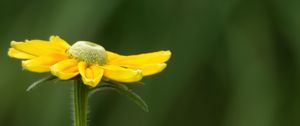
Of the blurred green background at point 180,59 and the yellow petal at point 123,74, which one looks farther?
the blurred green background at point 180,59

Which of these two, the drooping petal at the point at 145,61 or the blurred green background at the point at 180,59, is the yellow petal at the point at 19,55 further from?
the blurred green background at the point at 180,59

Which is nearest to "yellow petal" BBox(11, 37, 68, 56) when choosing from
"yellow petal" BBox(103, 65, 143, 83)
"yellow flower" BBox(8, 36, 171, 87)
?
"yellow flower" BBox(8, 36, 171, 87)

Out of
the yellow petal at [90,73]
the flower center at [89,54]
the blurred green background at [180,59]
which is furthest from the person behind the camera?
the blurred green background at [180,59]

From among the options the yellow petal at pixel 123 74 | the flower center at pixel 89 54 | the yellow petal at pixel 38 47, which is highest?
the yellow petal at pixel 38 47

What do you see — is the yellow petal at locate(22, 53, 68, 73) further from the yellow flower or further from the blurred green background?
the blurred green background

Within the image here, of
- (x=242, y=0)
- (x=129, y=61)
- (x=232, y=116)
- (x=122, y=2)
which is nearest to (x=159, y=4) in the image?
(x=122, y=2)

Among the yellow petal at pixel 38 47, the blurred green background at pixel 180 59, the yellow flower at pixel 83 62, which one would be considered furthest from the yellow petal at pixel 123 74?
the blurred green background at pixel 180 59

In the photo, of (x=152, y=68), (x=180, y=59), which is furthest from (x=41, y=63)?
(x=180, y=59)
